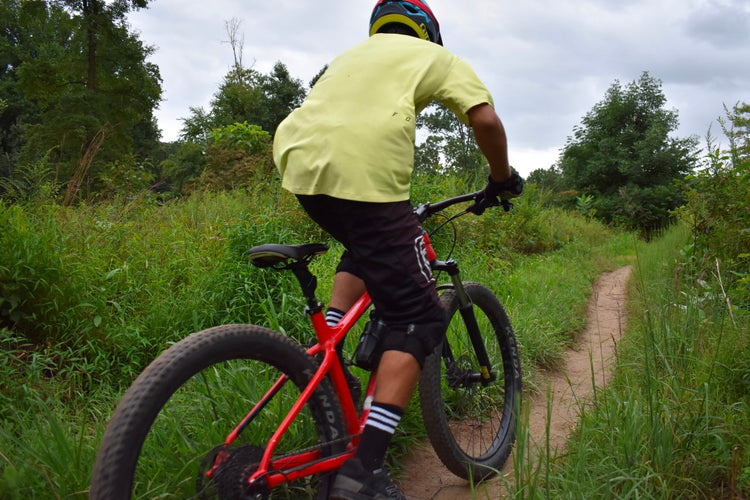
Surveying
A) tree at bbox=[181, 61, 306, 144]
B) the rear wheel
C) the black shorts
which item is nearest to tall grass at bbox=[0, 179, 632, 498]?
the rear wheel

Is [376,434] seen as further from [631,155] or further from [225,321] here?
[631,155]

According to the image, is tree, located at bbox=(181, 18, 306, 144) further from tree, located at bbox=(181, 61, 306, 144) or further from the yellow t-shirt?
the yellow t-shirt

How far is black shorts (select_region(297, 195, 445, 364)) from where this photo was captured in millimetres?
1649

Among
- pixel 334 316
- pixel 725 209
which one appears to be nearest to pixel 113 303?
pixel 334 316

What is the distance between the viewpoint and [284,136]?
1790mm

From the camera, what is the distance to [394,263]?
1.65 meters

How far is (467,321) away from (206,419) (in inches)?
50.6

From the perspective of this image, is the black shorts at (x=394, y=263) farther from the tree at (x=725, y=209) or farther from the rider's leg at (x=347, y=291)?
the tree at (x=725, y=209)

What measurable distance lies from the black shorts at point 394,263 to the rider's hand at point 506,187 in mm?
519

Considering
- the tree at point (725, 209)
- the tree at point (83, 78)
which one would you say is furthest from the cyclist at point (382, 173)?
the tree at point (83, 78)

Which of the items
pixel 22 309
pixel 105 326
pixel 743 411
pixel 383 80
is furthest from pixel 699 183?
pixel 22 309

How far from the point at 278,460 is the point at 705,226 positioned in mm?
A: 4419

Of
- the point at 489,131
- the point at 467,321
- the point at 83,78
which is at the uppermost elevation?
the point at 83,78

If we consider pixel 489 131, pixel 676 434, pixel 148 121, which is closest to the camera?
pixel 489 131
